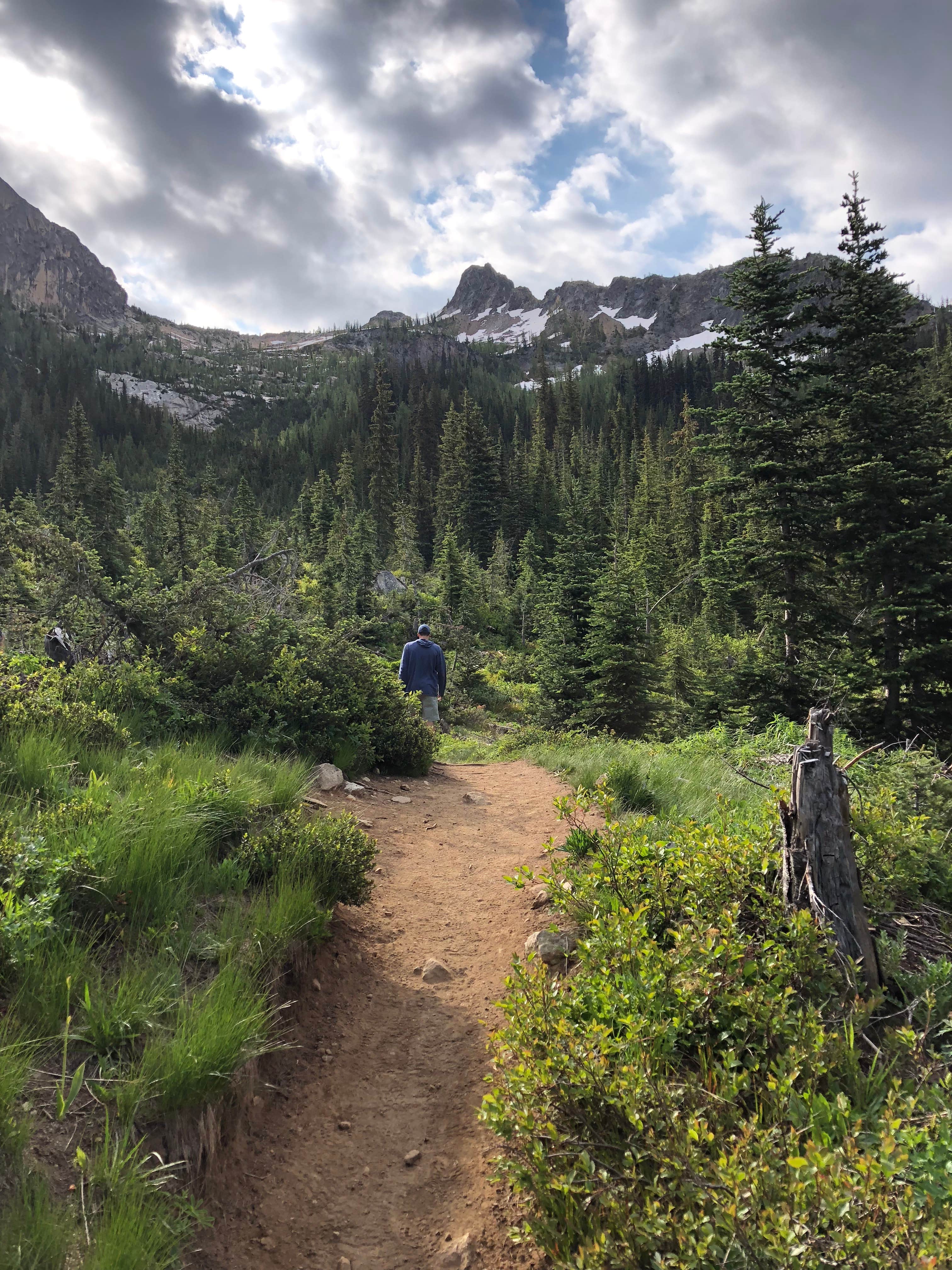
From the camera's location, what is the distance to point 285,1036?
10.9ft

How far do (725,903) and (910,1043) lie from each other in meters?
0.90

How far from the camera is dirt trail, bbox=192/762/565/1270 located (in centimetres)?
246

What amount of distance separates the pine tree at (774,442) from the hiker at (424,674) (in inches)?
291

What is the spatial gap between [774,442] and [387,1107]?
47.6 feet

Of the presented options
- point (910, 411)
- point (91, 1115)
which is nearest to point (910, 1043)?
point (91, 1115)

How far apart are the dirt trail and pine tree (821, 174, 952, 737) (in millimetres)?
11512

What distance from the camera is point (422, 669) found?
41.4 feet

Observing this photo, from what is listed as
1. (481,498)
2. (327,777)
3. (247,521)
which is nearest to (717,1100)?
(327,777)

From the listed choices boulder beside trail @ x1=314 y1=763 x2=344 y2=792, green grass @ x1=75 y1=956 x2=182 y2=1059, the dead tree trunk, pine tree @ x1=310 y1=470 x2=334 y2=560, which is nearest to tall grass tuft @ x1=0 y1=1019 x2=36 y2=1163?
green grass @ x1=75 y1=956 x2=182 y2=1059

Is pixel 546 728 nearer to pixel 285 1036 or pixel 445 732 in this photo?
pixel 445 732

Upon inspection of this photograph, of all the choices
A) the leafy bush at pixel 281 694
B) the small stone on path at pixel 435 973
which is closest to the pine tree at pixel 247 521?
the leafy bush at pixel 281 694

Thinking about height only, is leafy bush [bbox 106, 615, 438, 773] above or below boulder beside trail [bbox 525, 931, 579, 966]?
above

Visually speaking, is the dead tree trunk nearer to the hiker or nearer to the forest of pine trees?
the forest of pine trees

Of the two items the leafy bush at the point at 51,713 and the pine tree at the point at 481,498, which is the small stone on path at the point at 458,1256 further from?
the pine tree at the point at 481,498
